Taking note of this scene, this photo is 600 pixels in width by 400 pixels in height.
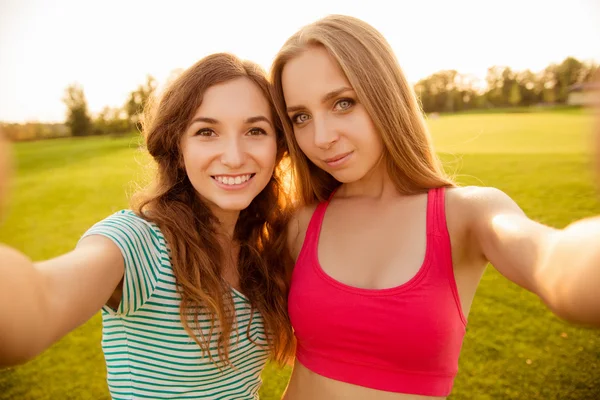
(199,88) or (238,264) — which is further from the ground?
(199,88)

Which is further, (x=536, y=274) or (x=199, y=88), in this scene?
(x=199, y=88)

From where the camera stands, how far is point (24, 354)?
1054 millimetres

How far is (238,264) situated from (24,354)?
1.14 m

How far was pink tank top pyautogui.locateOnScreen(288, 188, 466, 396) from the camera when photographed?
Result: 5.42ft

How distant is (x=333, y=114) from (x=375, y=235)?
0.55 meters

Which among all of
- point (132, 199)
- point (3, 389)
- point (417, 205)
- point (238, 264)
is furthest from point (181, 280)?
point (3, 389)

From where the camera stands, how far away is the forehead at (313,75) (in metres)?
1.90

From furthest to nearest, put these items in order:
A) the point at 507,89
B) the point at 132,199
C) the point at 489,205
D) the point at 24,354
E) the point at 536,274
A: the point at 507,89 → the point at 132,199 → the point at 489,205 → the point at 536,274 → the point at 24,354

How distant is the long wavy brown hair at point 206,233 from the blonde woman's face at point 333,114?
23 centimetres

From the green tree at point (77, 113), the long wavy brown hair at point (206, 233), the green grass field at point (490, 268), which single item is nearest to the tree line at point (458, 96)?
the green tree at point (77, 113)

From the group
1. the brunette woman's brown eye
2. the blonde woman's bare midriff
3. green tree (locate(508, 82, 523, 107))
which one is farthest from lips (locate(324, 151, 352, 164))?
green tree (locate(508, 82, 523, 107))

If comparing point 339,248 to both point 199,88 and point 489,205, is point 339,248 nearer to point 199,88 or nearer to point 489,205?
point 489,205

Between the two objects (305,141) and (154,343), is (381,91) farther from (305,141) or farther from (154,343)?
(154,343)

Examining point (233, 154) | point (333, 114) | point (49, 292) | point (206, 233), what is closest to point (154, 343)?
point (206, 233)
